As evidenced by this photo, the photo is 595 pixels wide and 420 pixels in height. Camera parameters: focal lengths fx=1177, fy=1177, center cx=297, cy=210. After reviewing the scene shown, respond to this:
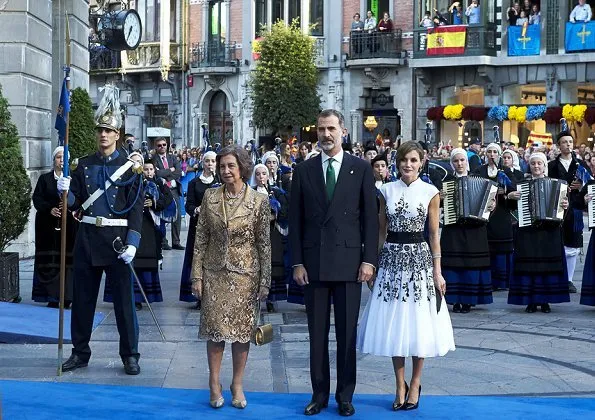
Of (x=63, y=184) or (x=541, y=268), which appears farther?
(x=541, y=268)

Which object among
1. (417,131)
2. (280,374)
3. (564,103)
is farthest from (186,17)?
(280,374)

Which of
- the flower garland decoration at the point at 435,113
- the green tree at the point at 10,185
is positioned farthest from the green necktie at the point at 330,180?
the flower garland decoration at the point at 435,113

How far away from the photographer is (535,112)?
3594 cm

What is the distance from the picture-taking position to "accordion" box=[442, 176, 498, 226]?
40.9ft

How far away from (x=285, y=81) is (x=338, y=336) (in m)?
32.1

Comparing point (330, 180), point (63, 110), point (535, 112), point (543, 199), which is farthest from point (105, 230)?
point (535, 112)

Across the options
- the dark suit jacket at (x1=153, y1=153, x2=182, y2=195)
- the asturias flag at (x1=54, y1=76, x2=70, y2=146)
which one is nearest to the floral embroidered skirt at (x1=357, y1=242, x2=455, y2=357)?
the asturias flag at (x1=54, y1=76, x2=70, y2=146)

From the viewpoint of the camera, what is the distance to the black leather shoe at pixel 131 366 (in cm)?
928

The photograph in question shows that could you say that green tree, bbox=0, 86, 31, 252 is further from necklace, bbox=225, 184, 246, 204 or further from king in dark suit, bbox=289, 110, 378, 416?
king in dark suit, bbox=289, 110, 378, 416

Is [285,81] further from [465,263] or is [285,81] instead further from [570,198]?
[465,263]

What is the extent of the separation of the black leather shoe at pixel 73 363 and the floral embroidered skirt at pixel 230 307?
1.72 m

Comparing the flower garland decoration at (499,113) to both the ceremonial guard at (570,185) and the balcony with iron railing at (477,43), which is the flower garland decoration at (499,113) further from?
the ceremonial guard at (570,185)

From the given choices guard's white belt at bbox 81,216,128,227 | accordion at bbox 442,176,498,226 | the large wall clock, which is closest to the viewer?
guard's white belt at bbox 81,216,128,227

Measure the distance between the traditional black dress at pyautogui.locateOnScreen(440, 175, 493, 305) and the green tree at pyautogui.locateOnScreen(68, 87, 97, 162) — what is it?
7.14m
